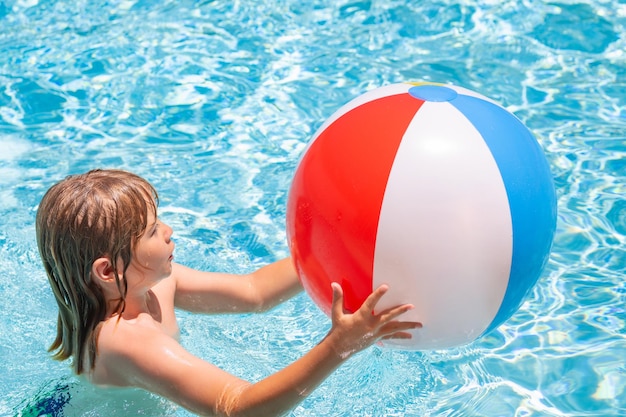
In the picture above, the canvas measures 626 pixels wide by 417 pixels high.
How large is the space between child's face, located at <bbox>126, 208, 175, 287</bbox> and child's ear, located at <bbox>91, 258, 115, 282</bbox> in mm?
62

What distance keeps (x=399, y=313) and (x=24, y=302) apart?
245cm

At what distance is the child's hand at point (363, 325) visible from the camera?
271 centimetres

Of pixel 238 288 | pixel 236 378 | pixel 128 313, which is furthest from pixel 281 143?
pixel 236 378

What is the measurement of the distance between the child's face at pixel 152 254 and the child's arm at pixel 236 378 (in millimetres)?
214

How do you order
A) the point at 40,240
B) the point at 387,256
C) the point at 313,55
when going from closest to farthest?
the point at 387,256 → the point at 40,240 → the point at 313,55

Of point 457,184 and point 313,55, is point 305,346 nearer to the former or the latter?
point 457,184

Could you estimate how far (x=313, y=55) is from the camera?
21.3 feet

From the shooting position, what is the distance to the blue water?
3977mm

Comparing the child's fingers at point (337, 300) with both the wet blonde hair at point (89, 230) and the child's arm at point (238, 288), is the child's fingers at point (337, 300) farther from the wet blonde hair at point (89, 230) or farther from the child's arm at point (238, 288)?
the child's arm at point (238, 288)

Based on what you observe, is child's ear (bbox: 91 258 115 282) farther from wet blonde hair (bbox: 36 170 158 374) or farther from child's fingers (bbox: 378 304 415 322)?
child's fingers (bbox: 378 304 415 322)

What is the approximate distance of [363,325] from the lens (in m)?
2.74

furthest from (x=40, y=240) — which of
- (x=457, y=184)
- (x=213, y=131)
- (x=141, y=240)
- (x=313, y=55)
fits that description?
(x=313, y=55)

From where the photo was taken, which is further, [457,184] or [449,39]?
[449,39]

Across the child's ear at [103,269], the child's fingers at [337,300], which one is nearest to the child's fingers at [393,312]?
the child's fingers at [337,300]
